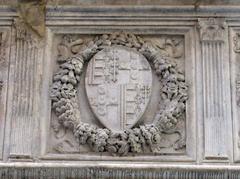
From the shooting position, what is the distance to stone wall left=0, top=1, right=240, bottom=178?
25.7 ft

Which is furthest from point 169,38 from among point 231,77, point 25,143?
point 25,143

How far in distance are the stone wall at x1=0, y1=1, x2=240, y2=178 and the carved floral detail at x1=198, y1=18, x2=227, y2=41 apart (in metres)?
0.01

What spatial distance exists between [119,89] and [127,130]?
0.48 metres

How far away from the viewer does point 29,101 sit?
8039mm

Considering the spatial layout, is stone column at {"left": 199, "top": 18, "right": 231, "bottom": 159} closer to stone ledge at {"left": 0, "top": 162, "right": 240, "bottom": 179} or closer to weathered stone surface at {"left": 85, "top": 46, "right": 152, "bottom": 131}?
stone ledge at {"left": 0, "top": 162, "right": 240, "bottom": 179}

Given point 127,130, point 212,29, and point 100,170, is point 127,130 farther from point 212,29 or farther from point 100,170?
point 212,29

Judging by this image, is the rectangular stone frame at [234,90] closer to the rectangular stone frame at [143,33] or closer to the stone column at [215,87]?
the stone column at [215,87]

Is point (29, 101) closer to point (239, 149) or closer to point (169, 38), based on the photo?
point (169, 38)

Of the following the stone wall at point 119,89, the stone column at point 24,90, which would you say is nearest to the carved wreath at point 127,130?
the stone wall at point 119,89

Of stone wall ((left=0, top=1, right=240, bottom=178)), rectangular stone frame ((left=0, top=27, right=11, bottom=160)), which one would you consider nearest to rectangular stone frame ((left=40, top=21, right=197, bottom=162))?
stone wall ((left=0, top=1, right=240, bottom=178))

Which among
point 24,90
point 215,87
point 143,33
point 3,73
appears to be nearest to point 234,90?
point 215,87

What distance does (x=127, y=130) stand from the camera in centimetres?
788

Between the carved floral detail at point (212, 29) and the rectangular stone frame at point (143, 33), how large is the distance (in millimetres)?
124

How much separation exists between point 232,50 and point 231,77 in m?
0.32
